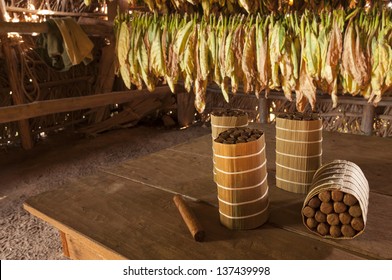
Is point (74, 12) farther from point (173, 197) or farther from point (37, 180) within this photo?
point (173, 197)

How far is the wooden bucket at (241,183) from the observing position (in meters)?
1.32

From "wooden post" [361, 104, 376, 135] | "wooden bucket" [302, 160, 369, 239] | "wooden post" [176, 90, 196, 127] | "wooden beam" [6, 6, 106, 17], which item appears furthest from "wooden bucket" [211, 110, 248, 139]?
"wooden post" [176, 90, 196, 127]

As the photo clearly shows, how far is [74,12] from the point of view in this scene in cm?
615

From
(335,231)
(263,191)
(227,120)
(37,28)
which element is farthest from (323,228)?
(37,28)

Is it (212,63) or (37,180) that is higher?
(212,63)

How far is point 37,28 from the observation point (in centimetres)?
237

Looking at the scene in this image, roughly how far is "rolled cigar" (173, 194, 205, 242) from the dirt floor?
193 centimetres

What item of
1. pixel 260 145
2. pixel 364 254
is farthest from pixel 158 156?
pixel 364 254

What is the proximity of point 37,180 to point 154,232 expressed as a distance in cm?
365

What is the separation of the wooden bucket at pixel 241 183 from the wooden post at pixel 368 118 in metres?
4.17

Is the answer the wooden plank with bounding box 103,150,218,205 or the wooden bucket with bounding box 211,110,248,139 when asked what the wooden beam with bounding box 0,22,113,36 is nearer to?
the wooden plank with bounding box 103,150,218,205

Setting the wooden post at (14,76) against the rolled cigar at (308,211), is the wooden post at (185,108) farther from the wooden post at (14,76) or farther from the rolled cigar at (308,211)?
the rolled cigar at (308,211)

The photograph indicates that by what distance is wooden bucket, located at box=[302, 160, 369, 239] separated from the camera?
4.00ft

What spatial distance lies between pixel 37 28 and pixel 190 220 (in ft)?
6.11
